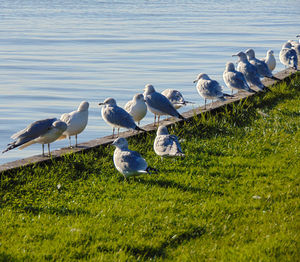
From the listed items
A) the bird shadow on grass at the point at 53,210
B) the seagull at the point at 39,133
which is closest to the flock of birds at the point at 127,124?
the seagull at the point at 39,133

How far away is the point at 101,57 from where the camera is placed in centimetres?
2505

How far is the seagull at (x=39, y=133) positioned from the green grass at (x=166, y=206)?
0.48 meters

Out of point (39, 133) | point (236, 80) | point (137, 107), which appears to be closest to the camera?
point (39, 133)

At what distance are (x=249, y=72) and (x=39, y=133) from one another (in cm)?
728

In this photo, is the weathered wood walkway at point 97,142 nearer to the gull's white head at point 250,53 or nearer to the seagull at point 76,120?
the seagull at point 76,120

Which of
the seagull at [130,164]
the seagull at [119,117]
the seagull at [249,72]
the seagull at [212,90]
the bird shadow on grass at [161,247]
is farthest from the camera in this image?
the seagull at [249,72]

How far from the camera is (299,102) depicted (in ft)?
43.5

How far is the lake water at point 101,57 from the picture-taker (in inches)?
624

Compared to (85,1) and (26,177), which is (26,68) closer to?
(26,177)

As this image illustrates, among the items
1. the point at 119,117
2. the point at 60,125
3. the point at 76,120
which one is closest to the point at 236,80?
the point at 119,117

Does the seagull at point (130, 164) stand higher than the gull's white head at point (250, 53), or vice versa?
the gull's white head at point (250, 53)

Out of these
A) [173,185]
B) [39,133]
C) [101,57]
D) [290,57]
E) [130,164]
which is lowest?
[101,57]

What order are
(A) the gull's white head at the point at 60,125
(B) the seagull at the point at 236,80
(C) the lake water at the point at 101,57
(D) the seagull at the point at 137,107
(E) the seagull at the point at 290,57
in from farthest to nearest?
(E) the seagull at the point at 290,57, (C) the lake water at the point at 101,57, (B) the seagull at the point at 236,80, (D) the seagull at the point at 137,107, (A) the gull's white head at the point at 60,125

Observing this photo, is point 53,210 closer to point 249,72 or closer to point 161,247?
point 161,247
